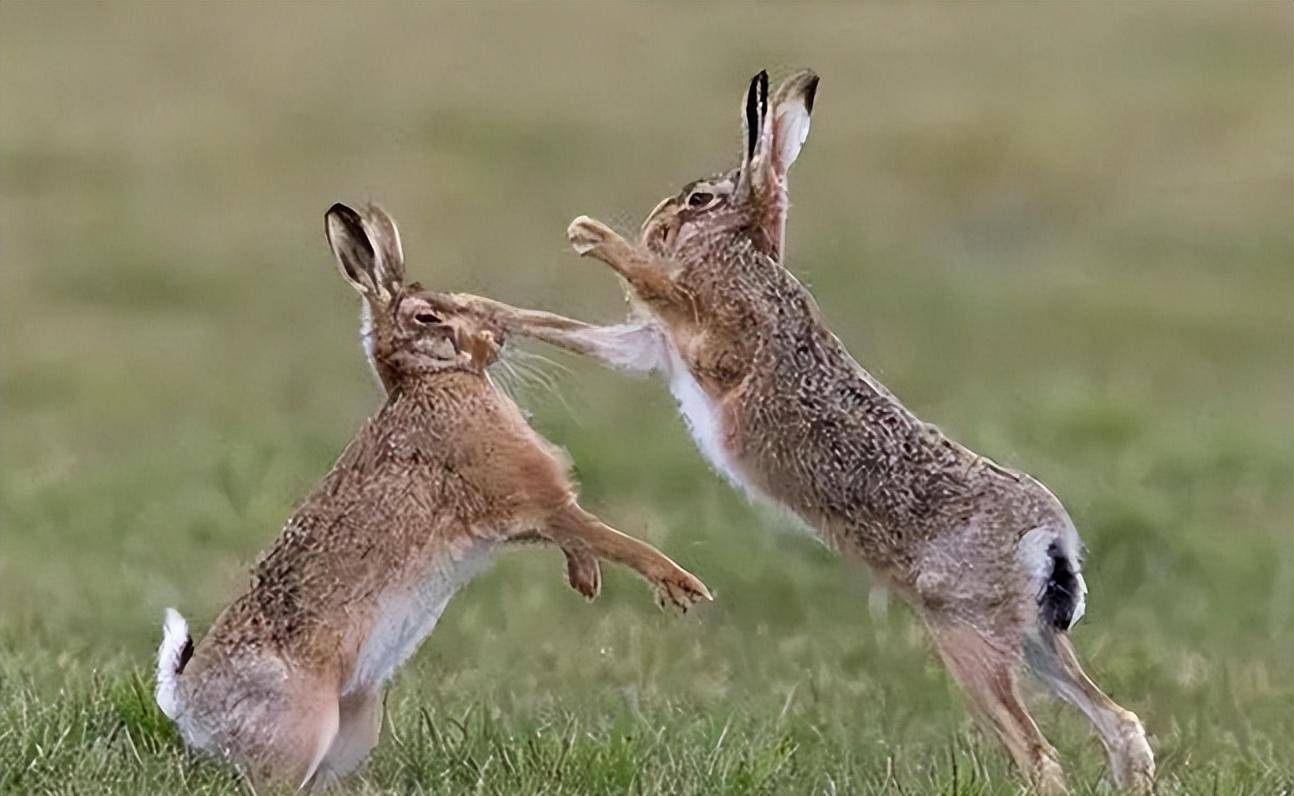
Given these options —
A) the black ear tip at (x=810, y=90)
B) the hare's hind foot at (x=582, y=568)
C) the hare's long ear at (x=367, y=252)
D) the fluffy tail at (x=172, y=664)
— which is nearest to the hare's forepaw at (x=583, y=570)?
the hare's hind foot at (x=582, y=568)

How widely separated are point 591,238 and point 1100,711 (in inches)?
70.5

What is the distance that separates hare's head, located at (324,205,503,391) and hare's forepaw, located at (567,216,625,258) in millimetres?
433

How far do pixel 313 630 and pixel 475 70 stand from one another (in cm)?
1446

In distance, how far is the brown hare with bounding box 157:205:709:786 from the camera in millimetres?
5488

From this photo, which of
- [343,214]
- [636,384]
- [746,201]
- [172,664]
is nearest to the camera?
[172,664]

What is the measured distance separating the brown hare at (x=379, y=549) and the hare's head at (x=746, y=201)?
749 mm

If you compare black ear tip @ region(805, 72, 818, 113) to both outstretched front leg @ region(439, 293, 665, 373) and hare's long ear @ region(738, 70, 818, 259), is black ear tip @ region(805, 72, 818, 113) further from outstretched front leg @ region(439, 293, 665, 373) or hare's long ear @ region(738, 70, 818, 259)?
outstretched front leg @ region(439, 293, 665, 373)

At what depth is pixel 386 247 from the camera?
5992mm

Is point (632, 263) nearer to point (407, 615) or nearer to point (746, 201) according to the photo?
point (746, 201)

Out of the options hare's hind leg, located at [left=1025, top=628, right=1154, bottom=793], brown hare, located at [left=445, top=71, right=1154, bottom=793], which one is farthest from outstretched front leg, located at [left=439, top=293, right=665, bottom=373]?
hare's hind leg, located at [left=1025, top=628, right=1154, bottom=793]

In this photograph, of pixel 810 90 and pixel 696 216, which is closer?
pixel 810 90

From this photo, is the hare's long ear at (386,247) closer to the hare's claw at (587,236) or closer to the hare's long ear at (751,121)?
the hare's claw at (587,236)

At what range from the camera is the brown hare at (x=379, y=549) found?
5488 mm

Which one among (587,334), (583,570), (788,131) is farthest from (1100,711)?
(788,131)
